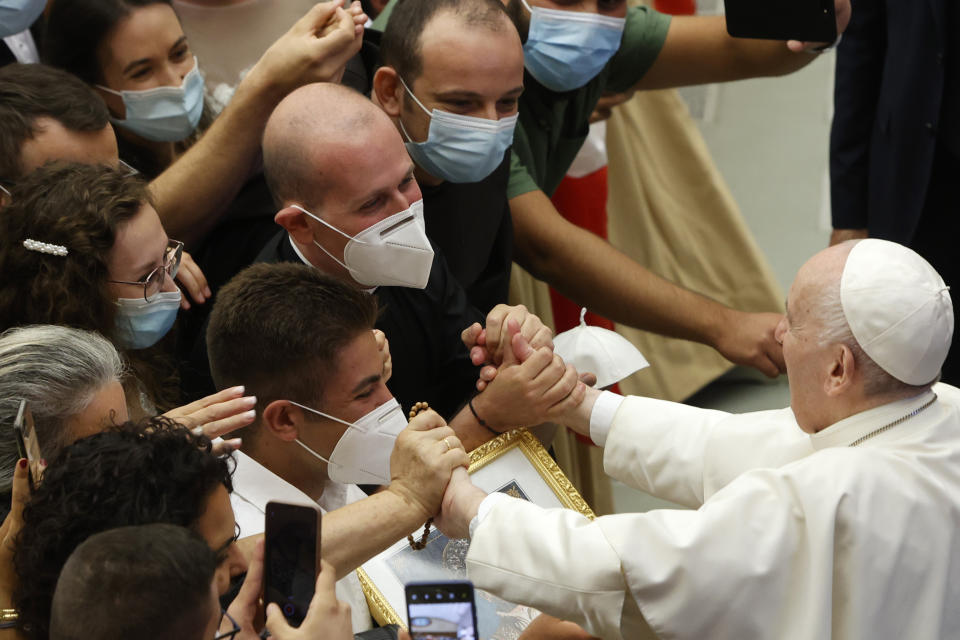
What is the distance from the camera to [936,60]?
4.04 metres

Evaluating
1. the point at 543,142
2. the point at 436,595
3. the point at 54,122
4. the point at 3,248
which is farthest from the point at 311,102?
the point at 436,595

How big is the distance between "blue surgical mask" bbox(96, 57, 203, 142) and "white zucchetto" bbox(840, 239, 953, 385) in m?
2.09

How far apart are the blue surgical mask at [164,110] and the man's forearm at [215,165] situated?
0.27 meters

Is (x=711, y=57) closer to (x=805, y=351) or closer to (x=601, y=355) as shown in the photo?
(x=601, y=355)

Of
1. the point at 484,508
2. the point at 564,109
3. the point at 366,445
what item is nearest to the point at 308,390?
the point at 366,445

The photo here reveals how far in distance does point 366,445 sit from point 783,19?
1878mm

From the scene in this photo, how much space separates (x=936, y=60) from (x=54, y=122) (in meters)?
2.90

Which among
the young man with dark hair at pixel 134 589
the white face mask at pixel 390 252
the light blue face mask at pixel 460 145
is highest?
the young man with dark hair at pixel 134 589

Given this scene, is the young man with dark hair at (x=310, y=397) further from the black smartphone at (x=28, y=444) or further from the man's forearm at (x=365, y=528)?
the black smartphone at (x=28, y=444)

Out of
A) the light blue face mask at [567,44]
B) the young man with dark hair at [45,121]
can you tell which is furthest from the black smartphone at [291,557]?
the light blue face mask at [567,44]

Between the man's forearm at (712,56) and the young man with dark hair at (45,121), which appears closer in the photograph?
the young man with dark hair at (45,121)

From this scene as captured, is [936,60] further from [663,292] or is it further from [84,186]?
[84,186]

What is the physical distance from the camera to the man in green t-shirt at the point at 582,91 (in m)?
3.27

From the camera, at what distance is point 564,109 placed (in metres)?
4.00
